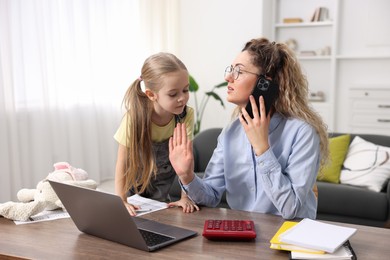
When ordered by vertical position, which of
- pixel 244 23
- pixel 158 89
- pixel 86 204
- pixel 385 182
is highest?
pixel 244 23

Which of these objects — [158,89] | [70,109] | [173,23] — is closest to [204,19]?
[173,23]

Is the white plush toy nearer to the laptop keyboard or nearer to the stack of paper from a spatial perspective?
the laptop keyboard

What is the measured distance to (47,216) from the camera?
5.28 feet

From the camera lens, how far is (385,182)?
3516 mm

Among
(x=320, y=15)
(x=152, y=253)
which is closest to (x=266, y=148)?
(x=152, y=253)

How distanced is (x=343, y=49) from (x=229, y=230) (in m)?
4.91

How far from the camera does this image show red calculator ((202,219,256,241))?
1.31 meters

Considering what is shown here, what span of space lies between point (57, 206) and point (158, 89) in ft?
2.08

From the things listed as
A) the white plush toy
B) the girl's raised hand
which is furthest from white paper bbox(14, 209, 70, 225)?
the girl's raised hand

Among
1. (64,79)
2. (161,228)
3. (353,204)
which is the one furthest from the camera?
(64,79)

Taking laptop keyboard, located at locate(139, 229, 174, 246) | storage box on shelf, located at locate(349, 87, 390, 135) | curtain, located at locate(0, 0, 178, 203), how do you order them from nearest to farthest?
laptop keyboard, located at locate(139, 229, 174, 246), curtain, located at locate(0, 0, 178, 203), storage box on shelf, located at locate(349, 87, 390, 135)

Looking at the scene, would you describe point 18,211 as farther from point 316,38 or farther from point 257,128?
point 316,38

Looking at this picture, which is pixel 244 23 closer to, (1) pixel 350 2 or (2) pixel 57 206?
(1) pixel 350 2

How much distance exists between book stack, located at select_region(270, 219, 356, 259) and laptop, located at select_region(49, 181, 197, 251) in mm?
268
